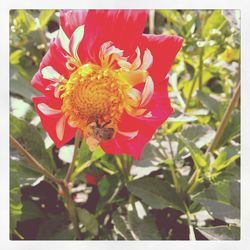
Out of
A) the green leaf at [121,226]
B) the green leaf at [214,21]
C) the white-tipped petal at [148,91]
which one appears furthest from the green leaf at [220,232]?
the green leaf at [214,21]

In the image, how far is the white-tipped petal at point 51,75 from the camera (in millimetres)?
879

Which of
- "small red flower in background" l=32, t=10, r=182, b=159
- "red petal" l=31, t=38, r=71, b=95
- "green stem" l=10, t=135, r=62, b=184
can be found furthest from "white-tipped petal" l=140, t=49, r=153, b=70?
"green stem" l=10, t=135, r=62, b=184

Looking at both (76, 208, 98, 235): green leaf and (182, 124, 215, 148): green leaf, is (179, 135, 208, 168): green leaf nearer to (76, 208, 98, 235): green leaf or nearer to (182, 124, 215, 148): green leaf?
(182, 124, 215, 148): green leaf

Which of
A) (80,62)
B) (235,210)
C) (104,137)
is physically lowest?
(235,210)

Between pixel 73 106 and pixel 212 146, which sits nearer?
pixel 73 106

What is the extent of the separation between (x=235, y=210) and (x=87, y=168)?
0.24m

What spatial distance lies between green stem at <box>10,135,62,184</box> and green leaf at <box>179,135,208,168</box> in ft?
0.63

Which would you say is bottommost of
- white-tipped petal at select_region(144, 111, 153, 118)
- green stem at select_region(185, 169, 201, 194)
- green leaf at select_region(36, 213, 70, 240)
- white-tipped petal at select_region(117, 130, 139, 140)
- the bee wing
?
green leaf at select_region(36, 213, 70, 240)

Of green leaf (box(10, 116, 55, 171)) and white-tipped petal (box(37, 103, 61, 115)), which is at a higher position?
white-tipped petal (box(37, 103, 61, 115))

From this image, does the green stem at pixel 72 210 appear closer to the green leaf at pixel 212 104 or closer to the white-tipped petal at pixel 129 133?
the white-tipped petal at pixel 129 133

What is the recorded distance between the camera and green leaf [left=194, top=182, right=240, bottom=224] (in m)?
0.93

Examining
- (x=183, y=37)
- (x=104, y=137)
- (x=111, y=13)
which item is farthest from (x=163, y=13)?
(x=104, y=137)
